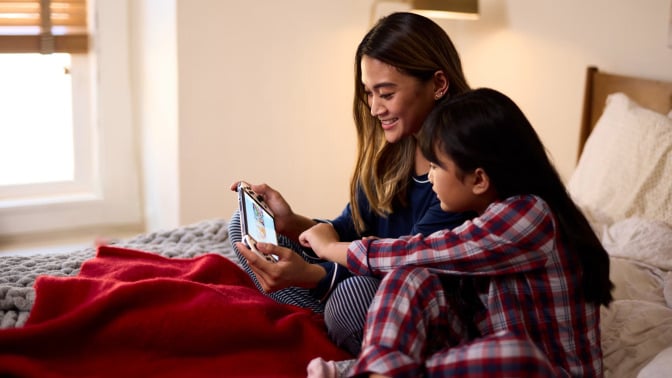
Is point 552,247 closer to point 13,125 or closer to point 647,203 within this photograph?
point 647,203

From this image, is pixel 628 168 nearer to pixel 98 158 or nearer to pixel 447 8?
pixel 447 8

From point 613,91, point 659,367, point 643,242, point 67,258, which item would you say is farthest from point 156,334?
point 613,91

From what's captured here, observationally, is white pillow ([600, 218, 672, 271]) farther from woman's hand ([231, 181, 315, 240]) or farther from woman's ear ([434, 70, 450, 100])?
woman's hand ([231, 181, 315, 240])

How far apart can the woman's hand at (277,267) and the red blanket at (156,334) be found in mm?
60

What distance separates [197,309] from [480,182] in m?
0.55

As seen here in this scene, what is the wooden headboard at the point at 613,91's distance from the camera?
2342 mm

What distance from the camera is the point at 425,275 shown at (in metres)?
1.35

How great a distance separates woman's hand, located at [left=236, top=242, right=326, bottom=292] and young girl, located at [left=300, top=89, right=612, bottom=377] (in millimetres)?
158

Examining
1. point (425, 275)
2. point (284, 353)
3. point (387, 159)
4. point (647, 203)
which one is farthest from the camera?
point (647, 203)

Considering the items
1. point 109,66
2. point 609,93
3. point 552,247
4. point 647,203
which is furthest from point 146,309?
point 109,66

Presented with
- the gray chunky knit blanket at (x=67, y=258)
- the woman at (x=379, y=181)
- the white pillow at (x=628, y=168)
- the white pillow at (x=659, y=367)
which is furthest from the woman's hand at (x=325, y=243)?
the white pillow at (x=628, y=168)

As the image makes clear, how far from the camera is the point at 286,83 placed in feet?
10.1

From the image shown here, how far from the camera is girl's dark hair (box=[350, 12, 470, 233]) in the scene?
1645mm

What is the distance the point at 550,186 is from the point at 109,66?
7.03ft
